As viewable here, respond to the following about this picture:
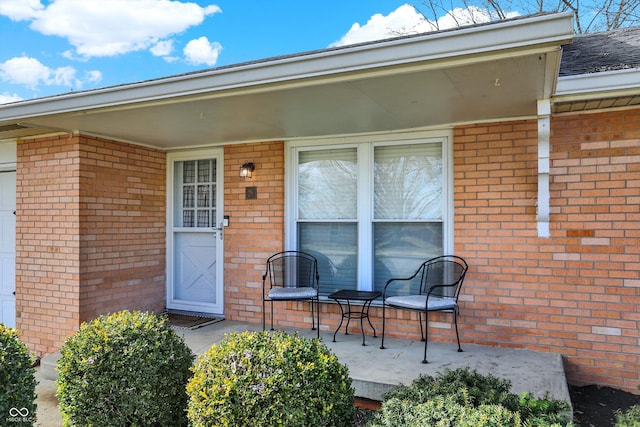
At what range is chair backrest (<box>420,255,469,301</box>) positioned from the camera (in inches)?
158

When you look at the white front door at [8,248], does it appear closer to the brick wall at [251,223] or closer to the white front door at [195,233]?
the white front door at [195,233]

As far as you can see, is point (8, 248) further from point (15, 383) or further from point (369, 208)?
point (369, 208)

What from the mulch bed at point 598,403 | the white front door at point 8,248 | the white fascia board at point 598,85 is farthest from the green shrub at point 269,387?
the white front door at point 8,248

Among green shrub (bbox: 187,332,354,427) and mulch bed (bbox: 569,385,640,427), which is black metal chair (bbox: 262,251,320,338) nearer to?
green shrub (bbox: 187,332,354,427)

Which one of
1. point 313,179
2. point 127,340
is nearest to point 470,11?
point 313,179

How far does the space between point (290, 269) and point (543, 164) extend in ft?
9.12

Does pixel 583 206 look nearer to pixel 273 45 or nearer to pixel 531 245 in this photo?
pixel 531 245

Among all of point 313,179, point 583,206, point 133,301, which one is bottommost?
point 133,301

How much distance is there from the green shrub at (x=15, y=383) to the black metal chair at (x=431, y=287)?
2.65m

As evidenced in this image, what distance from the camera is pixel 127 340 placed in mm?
2568

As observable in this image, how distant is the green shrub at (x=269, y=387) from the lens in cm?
206

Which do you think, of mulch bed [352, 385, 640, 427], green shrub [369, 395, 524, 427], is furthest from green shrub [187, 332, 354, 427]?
mulch bed [352, 385, 640, 427]

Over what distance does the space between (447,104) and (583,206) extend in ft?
4.88

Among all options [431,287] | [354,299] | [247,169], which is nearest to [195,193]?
[247,169]
